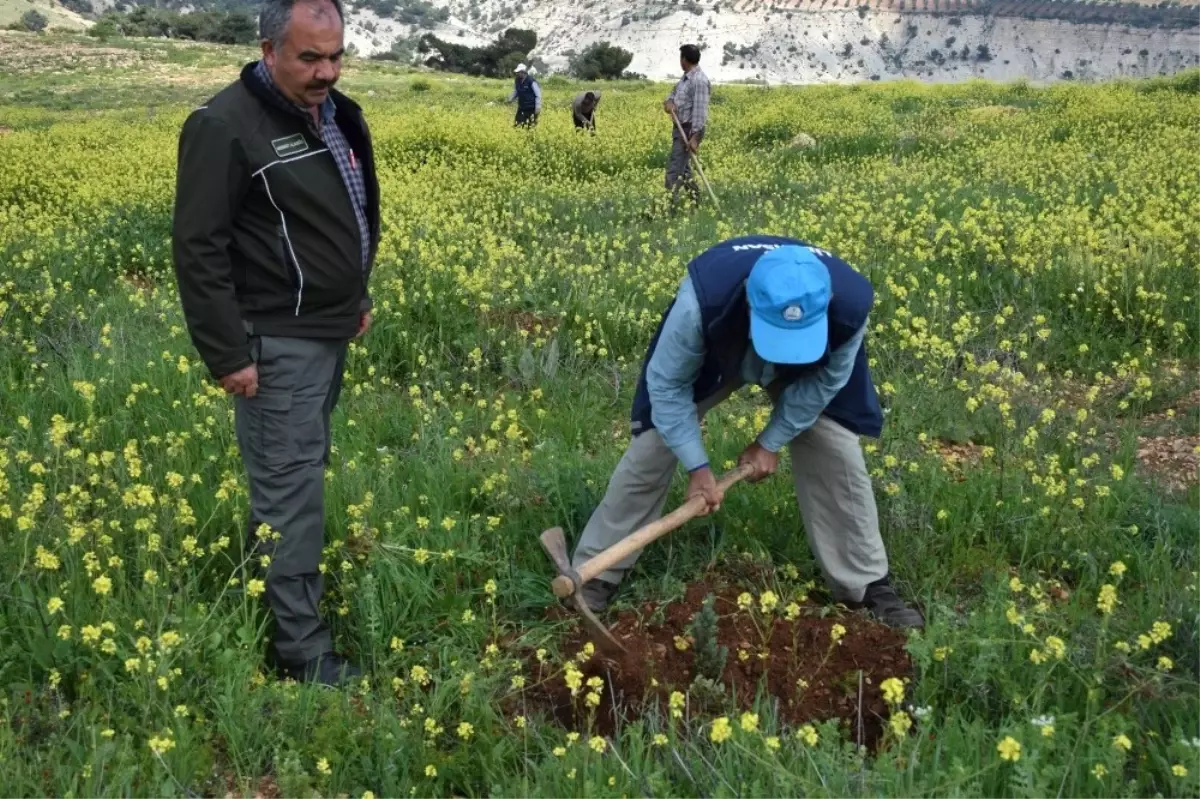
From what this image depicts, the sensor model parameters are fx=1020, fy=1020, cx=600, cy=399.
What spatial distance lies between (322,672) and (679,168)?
8.58 m

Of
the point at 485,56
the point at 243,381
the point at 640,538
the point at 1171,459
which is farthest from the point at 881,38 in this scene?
the point at 243,381

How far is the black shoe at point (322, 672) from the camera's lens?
124 inches

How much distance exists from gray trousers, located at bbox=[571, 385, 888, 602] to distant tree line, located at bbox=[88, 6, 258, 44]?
194 ft

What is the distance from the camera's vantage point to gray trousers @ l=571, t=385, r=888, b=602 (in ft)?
11.2

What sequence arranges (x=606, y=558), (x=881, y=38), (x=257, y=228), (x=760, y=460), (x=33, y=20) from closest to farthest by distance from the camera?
(x=257, y=228), (x=606, y=558), (x=760, y=460), (x=33, y=20), (x=881, y=38)

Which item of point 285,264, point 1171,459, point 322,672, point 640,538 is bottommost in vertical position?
point 322,672

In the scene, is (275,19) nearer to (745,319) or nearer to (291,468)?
(291,468)

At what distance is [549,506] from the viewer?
398 cm

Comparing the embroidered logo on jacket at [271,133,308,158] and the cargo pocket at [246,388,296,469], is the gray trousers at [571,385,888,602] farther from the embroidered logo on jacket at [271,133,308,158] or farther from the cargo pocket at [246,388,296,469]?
the embroidered logo on jacket at [271,133,308,158]

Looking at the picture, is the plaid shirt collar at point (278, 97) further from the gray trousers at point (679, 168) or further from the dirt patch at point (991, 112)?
the dirt patch at point (991, 112)

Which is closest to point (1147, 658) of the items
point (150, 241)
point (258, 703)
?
point (258, 703)

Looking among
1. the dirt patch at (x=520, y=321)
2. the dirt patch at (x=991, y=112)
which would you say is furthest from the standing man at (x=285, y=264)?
the dirt patch at (x=991, y=112)

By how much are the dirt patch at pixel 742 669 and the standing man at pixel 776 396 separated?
0.24 metres

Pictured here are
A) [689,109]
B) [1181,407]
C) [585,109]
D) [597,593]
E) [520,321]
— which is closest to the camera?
[597,593]
